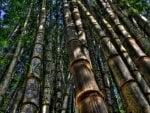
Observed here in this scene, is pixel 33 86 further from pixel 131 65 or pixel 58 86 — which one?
pixel 58 86

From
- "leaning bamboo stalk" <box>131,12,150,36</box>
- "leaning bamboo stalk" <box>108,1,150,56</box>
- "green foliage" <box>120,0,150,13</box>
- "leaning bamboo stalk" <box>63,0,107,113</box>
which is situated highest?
"green foliage" <box>120,0,150,13</box>

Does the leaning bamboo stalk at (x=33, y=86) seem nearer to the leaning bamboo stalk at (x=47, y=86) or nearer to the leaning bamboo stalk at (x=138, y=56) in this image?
the leaning bamboo stalk at (x=47, y=86)

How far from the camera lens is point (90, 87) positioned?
192 cm

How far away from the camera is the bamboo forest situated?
2.33 m

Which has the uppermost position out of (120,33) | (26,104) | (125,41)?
(120,33)

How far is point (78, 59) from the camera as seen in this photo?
2.27 metres

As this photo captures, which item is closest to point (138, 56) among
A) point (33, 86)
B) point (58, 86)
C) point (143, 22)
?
point (33, 86)

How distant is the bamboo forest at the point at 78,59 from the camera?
233 centimetres

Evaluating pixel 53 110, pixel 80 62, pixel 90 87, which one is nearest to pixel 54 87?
pixel 53 110

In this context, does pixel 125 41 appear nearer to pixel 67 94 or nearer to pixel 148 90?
pixel 148 90

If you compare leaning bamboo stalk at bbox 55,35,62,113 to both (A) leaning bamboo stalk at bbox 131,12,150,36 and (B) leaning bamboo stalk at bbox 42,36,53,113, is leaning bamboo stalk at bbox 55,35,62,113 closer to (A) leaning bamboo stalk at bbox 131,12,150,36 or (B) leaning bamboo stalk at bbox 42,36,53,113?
(B) leaning bamboo stalk at bbox 42,36,53,113

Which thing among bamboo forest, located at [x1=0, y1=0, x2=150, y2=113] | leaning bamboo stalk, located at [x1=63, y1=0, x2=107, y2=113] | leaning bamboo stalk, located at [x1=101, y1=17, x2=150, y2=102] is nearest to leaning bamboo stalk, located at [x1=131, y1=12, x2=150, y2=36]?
bamboo forest, located at [x1=0, y1=0, x2=150, y2=113]

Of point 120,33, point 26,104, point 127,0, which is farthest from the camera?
point 127,0

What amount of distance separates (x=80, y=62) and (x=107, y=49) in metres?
1.00
